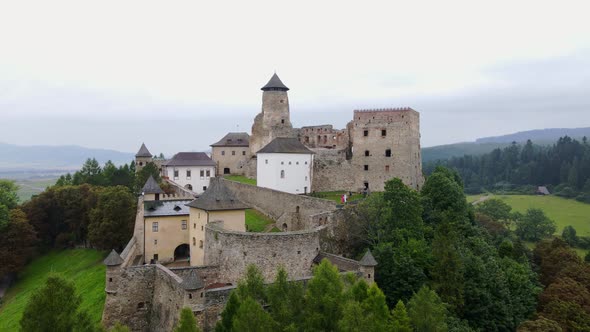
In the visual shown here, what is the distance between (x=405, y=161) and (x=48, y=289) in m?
37.6

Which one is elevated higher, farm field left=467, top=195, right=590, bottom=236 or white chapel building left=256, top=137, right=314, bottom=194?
white chapel building left=256, top=137, right=314, bottom=194

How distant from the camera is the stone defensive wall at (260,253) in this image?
106 ft

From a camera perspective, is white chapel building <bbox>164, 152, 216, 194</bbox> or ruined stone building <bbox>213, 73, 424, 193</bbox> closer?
ruined stone building <bbox>213, 73, 424, 193</bbox>

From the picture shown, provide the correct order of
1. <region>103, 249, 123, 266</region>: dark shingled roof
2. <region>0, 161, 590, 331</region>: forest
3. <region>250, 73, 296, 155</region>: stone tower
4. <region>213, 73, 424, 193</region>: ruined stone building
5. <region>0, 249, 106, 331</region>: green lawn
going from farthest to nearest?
<region>250, 73, 296, 155</region>: stone tower → <region>213, 73, 424, 193</region>: ruined stone building → <region>0, 249, 106, 331</region>: green lawn → <region>103, 249, 123, 266</region>: dark shingled roof → <region>0, 161, 590, 331</region>: forest

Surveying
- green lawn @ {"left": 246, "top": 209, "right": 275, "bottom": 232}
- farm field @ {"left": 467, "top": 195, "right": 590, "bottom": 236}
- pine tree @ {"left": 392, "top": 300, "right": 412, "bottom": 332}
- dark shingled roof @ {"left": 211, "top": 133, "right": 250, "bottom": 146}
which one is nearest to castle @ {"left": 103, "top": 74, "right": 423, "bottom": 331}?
green lawn @ {"left": 246, "top": 209, "right": 275, "bottom": 232}

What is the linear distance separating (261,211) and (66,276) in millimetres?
18303

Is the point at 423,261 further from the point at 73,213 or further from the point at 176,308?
the point at 73,213

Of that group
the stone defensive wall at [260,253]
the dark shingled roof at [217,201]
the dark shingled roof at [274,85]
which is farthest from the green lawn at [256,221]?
the dark shingled roof at [274,85]

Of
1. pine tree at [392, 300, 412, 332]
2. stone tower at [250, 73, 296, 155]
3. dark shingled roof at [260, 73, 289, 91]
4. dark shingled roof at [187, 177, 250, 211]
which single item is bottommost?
pine tree at [392, 300, 412, 332]

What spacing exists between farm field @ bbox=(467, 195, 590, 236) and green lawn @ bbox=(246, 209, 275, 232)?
216 feet

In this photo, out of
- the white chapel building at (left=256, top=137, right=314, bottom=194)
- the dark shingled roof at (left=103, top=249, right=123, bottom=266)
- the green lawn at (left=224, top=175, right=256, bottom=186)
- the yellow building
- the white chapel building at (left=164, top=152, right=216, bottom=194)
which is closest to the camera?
the dark shingled roof at (left=103, top=249, right=123, bottom=266)

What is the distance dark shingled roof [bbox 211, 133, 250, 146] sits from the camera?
76.9 metres

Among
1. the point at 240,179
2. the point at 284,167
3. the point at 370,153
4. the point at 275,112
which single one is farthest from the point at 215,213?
the point at 240,179

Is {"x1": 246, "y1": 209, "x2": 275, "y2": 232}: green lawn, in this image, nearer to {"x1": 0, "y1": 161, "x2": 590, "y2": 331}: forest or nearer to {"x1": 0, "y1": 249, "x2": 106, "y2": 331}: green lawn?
{"x1": 0, "y1": 161, "x2": 590, "y2": 331}: forest
